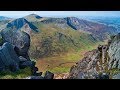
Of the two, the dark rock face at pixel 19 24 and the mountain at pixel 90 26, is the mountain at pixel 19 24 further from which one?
the mountain at pixel 90 26

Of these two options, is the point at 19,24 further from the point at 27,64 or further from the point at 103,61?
the point at 103,61

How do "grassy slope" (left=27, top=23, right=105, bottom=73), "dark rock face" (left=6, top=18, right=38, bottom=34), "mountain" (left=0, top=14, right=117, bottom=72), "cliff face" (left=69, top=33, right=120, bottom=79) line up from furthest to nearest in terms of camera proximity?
1. "grassy slope" (left=27, top=23, right=105, bottom=73)
2. "cliff face" (left=69, top=33, right=120, bottom=79)
3. "mountain" (left=0, top=14, right=117, bottom=72)
4. "dark rock face" (left=6, top=18, right=38, bottom=34)

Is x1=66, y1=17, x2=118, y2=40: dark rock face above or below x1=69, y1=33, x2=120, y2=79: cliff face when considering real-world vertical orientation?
above

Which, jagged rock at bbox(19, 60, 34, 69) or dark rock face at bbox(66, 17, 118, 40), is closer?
dark rock face at bbox(66, 17, 118, 40)

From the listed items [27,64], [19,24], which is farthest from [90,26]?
[27,64]

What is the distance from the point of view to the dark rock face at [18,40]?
15.6 metres

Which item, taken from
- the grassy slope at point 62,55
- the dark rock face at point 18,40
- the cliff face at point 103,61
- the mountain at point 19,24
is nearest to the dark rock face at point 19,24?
the mountain at point 19,24

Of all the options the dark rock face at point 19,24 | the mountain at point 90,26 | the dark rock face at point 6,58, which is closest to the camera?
the dark rock face at point 19,24

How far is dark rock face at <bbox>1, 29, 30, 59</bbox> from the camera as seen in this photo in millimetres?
15605

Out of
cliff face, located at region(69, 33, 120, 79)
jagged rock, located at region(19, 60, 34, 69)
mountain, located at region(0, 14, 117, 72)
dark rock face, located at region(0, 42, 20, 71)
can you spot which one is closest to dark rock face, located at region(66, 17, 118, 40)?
mountain, located at region(0, 14, 117, 72)

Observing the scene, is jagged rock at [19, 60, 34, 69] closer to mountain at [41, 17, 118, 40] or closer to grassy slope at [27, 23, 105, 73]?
grassy slope at [27, 23, 105, 73]

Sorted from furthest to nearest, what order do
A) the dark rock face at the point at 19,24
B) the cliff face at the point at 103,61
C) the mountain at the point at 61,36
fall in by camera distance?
the cliff face at the point at 103,61 → the mountain at the point at 61,36 → the dark rock face at the point at 19,24
